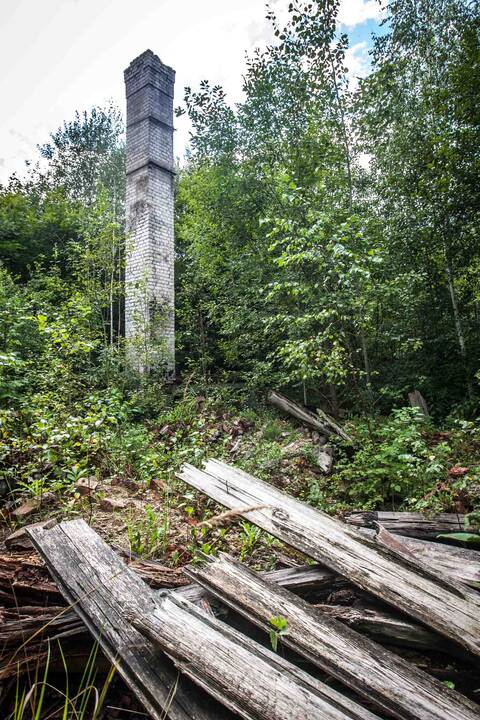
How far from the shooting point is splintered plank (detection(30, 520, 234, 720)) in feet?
4.42

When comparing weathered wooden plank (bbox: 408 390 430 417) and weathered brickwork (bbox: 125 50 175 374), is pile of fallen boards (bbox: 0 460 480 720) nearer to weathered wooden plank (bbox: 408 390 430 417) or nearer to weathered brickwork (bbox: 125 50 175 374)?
weathered wooden plank (bbox: 408 390 430 417)

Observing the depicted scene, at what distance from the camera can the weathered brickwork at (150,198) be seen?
8.23 meters

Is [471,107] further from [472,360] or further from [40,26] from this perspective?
[40,26]

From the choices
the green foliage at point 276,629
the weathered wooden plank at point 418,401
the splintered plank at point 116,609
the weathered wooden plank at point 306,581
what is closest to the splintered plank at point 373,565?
the weathered wooden plank at point 306,581

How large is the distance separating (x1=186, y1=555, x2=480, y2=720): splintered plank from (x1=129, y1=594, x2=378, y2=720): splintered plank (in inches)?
5.1

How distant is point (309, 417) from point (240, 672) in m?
4.35

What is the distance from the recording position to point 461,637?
161 cm

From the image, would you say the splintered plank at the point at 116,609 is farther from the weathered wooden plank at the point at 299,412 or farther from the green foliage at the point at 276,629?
the weathered wooden plank at the point at 299,412

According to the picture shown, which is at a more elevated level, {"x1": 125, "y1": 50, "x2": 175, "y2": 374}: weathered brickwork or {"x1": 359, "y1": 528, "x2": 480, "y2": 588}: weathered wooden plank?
{"x1": 125, "y1": 50, "x2": 175, "y2": 374}: weathered brickwork

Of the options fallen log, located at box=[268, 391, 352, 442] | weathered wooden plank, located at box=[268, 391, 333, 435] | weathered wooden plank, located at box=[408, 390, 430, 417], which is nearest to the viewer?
fallen log, located at box=[268, 391, 352, 442]

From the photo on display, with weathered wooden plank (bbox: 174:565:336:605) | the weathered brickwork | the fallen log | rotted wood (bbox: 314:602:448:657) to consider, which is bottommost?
rotted wood (bbox: 314:602:448:657)

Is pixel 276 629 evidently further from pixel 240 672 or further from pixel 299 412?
pixel 299 412

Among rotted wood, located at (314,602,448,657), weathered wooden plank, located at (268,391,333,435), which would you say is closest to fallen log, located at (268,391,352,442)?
weathered wooden plank, located at (268,391,333,435)

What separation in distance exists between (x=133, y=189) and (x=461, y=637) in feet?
32.1
